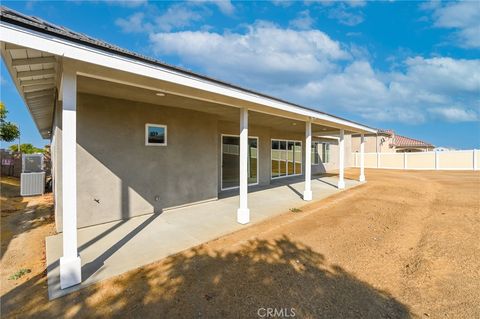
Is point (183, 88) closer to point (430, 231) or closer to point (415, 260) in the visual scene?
point (415, 260)

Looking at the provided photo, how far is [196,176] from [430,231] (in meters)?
6.20

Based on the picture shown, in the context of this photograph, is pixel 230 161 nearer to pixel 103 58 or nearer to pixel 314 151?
pixel 103 58

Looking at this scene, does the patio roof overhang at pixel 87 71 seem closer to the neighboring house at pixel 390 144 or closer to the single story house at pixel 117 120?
the single story house at pixel 117 120

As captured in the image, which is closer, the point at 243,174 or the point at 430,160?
the point at 243,174

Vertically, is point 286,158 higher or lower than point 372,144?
lower

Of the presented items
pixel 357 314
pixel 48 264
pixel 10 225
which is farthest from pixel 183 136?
pixel 357 314

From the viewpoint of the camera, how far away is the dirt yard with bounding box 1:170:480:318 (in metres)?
2.73

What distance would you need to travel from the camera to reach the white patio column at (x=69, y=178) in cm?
300

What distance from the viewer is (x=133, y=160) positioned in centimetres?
587

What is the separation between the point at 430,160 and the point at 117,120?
25.2 metres

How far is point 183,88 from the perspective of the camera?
4.28 m

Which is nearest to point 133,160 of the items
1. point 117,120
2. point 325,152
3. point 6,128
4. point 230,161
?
point 117,120

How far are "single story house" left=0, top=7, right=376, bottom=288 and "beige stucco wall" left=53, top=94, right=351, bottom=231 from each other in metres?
0.02

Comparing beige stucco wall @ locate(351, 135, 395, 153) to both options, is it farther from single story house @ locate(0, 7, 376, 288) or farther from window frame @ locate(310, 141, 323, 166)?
single story house @ locate(0, 7, 376, 288)
